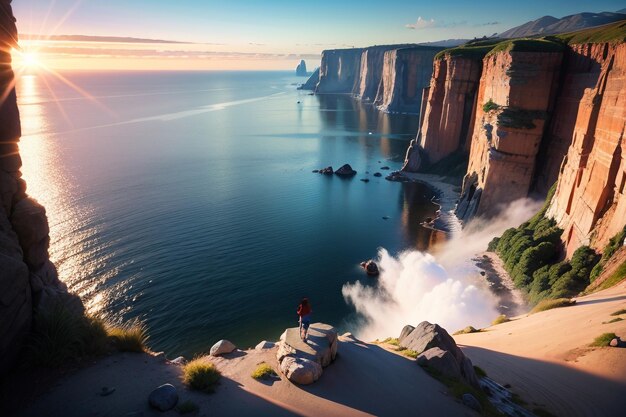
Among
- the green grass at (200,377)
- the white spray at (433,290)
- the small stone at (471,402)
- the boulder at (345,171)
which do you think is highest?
the green grass at (200,377)

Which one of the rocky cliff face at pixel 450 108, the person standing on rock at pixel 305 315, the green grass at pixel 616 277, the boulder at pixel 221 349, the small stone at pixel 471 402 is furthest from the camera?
the rocky cliff face at pixel 450 108

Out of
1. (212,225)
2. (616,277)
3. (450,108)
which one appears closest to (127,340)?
(616,277)

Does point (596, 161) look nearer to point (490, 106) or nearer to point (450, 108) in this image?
point (490, 106)

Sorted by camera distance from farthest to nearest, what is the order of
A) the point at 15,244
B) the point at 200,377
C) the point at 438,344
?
the point at 438,344
the point at 15,244
the point at 200,377

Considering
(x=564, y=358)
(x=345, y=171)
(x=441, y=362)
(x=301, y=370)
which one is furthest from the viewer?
(x=345, y=171)

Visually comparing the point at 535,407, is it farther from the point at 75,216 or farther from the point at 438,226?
the point at 75,216

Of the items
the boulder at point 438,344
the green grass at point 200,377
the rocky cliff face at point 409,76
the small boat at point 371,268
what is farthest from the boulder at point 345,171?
the rocky cliff face at point 409,76

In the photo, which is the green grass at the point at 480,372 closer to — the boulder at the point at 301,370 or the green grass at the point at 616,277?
the boulder at the point at 301,370
